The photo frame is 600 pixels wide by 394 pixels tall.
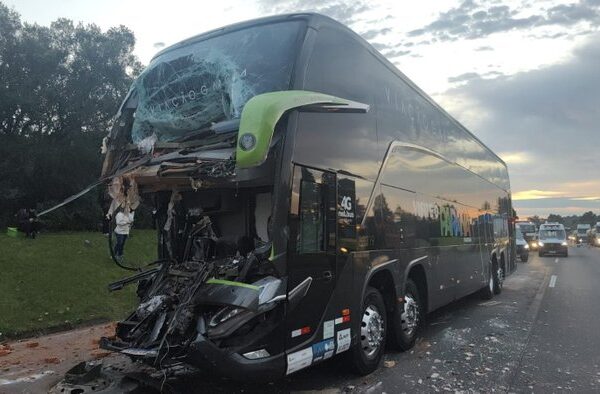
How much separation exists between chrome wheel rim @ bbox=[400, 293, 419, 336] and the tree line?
70.8 feet

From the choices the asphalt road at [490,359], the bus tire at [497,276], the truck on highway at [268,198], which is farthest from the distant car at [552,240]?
the truck on highway at [268,198]

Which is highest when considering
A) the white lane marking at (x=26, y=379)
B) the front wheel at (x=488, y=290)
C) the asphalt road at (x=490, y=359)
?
the front wheel at (x=488, y=290)

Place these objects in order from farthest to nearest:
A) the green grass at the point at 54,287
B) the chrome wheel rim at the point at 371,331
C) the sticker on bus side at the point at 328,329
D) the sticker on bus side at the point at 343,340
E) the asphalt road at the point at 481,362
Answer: the green grass at the point at 54,287 < the chrome wheel rim at the point at 371,331 < the asphalt road at the point at 481,362 < the sticker on bus side at the point at 343,340 < the sticker on bus side at the point at 328,329

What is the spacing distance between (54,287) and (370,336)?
6.83 meters

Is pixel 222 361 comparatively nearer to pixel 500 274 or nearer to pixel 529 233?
pixel 500 274

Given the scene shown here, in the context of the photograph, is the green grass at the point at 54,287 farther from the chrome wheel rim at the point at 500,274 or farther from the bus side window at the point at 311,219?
the chrome wheel rim at the point at 500,274

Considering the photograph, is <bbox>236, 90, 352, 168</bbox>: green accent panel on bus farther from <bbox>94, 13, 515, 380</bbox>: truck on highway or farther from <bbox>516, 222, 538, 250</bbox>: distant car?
<bbox>516, 222, 538, 250</bbox>: distant car

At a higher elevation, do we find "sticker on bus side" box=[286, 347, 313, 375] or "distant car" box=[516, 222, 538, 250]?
"distant car" box=[516, 222, 538, 250]

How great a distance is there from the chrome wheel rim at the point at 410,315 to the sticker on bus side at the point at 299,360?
2489mm

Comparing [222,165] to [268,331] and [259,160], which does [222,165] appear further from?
[268,331]

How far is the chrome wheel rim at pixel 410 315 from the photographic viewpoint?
7.43 metres

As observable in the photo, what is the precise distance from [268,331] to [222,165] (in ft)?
5.28

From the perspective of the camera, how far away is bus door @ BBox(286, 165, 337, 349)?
495cm

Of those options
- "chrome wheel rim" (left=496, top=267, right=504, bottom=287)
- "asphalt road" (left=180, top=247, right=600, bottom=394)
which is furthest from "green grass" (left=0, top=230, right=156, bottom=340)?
"chrome wheel rim" (left=496, top=267, right=504, bottom=287)
